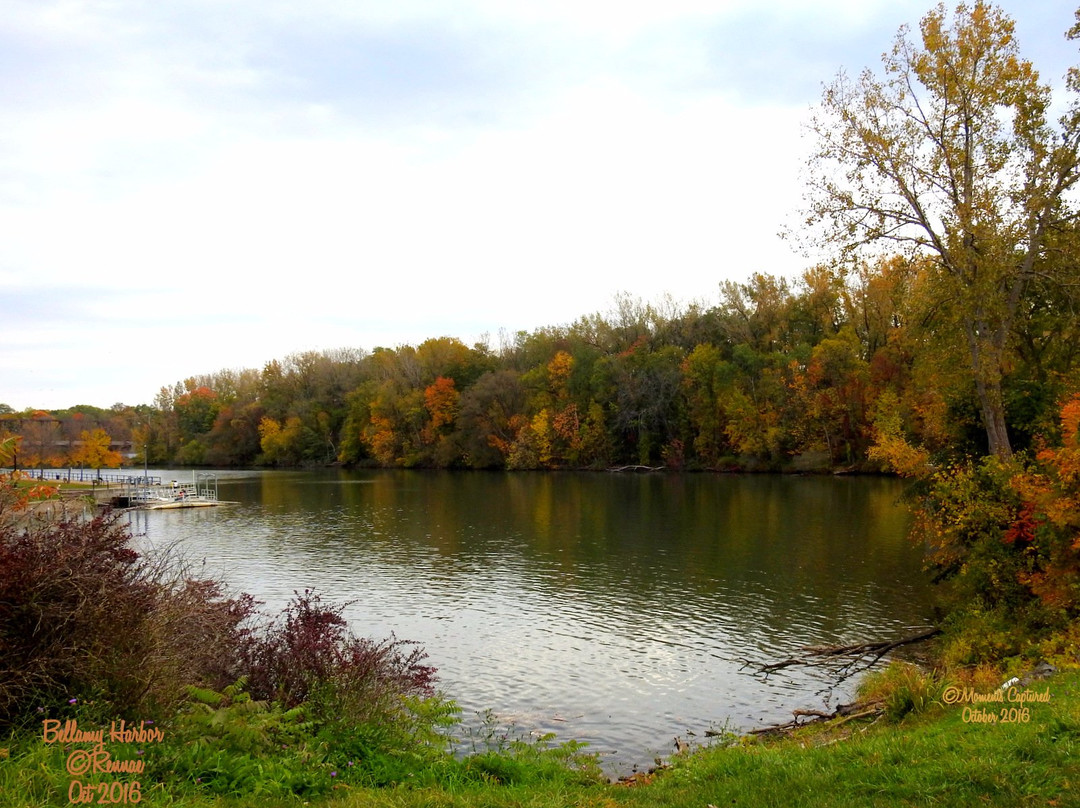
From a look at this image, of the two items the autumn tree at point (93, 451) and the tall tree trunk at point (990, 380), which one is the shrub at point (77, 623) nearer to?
the tall tree trunk at point (990, 380)

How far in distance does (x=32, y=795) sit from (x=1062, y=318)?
→ 905 inches

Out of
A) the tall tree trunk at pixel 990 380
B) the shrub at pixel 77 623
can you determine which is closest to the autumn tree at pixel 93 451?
the tall tree trunk at pixel 990 380

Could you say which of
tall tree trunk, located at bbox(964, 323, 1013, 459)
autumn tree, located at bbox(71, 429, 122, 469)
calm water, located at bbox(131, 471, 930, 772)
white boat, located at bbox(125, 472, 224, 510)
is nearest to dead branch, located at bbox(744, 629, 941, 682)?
calm water, located at bbox(131, 471, 930, 772)

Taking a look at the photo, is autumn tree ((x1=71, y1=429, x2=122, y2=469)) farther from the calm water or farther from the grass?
the grass

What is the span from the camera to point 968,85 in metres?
19.1

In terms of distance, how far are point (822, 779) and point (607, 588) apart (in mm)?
16705

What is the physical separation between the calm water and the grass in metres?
3.41

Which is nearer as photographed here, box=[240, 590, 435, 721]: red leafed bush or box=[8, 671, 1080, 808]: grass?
box=[8, 671, 1080, 808]: grass

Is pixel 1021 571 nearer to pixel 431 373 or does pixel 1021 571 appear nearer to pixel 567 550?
pixel 567 550

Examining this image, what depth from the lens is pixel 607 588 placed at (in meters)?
23.4

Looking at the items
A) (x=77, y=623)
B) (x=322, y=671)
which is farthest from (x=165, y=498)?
(x=77, y=623)

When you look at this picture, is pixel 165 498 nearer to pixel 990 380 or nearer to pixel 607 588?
pixel 607 588

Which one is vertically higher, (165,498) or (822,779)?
(822,779)

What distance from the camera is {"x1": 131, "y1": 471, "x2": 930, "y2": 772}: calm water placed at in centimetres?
1397
